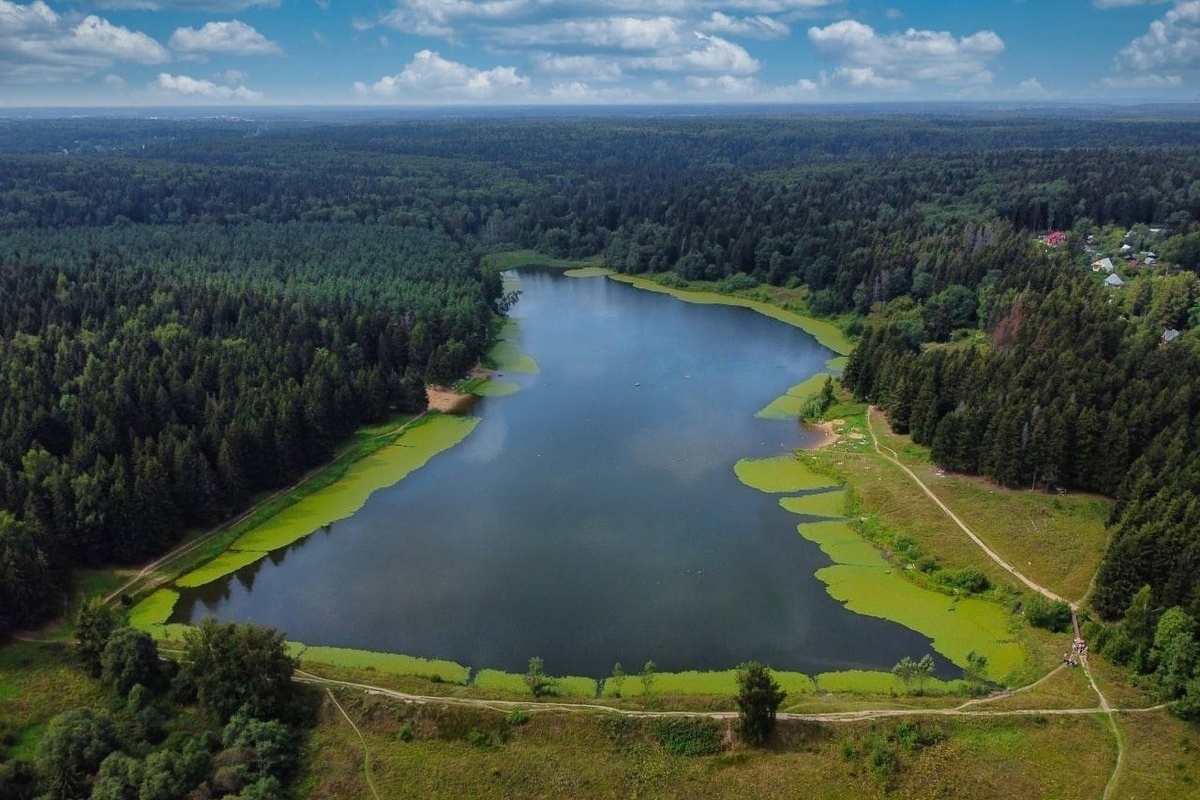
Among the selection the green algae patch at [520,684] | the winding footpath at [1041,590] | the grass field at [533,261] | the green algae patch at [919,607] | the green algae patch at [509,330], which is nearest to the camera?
the winding footpath at [1041,590]

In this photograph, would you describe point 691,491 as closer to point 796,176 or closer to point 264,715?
point 264,715

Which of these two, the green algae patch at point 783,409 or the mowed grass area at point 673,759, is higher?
the green algae patch at point 783,409

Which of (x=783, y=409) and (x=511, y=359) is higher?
(x=511, y=359)

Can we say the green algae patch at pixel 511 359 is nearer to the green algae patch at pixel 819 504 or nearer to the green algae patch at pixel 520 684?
the green algae patch at pixel 819 504

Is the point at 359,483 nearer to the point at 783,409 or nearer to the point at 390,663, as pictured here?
the point at 390,663

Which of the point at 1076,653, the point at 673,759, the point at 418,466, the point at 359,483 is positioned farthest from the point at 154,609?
the point at 1076,653

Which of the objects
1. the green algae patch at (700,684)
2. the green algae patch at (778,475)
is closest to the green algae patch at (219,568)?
the green algae patch at (700,684)
